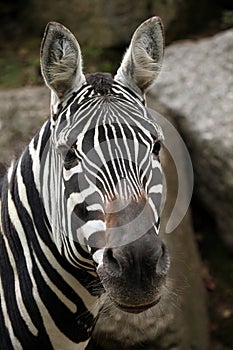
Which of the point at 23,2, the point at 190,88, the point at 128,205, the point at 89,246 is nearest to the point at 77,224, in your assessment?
the point at 89,246

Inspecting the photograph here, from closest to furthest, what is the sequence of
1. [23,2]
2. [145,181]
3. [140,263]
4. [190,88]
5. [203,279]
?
[140,263] → [145,181] → [203,279] → [190,88] → [23,2]

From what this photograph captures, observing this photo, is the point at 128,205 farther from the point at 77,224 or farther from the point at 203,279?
the point at 203,279

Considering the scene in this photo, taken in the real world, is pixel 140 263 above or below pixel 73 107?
below

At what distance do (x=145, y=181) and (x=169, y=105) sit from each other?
3.94m

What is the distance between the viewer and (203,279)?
21.5 feet

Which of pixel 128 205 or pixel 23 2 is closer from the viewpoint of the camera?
pixel 128 205

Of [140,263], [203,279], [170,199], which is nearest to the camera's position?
[140,263]

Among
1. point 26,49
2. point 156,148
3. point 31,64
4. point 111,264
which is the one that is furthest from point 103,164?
point 26,49

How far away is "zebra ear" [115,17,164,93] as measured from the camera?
131 inches

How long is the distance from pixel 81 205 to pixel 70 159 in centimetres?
21

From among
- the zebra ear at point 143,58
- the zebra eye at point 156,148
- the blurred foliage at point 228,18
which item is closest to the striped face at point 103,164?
the zebra eye at point 156,148

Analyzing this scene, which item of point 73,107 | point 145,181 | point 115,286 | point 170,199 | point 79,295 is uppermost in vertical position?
point 73,107

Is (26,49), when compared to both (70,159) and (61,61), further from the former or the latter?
(70,159)

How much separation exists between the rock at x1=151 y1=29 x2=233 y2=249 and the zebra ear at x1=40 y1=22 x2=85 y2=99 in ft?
11.0
